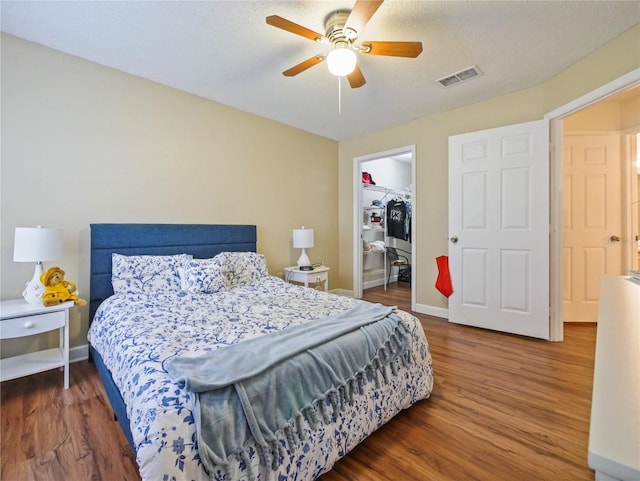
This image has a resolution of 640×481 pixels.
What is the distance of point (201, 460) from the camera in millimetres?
956

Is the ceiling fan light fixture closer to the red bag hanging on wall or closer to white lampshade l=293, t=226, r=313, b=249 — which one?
white lampshade l=293, t=226, r=313, b=249

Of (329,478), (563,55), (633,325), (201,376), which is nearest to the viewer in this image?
(633,325)

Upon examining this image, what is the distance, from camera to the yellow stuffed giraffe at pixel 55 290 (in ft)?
6.77

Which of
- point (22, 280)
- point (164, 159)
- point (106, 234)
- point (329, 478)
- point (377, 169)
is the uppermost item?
point (377, 169)

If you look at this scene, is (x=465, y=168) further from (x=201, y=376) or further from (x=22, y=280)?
(x=22, y=280)

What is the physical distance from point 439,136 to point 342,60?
2215mm

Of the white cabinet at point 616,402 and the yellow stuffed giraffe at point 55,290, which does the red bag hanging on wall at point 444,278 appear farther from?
the yellow stuffed giraffe at point 55,290

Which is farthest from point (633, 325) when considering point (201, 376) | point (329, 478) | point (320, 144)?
point (320, 144)

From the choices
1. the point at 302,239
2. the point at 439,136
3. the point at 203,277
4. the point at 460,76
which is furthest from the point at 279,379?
the point at 439,136

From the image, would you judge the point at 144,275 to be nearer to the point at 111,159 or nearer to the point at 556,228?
the point at 111,159

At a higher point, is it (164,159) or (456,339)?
(164,159)

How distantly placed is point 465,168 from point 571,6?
1.60 metres

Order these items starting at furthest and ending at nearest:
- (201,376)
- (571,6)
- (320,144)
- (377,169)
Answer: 1. (377,169)
2. (320,144)
3. (571,6)
4. (201,376)

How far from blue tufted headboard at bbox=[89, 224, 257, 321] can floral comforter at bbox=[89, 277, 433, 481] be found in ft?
1.22
